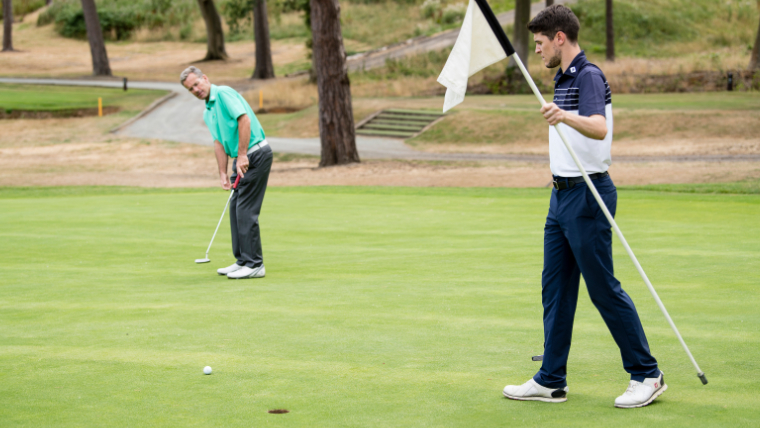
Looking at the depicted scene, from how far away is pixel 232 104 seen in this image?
8.02m

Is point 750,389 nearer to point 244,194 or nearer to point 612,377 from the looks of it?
point 612,377

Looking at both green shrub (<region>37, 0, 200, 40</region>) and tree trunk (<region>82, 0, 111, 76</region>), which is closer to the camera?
tree trunk (<region>82, 0, 111, 76</region>)

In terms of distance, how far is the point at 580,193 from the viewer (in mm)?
4207

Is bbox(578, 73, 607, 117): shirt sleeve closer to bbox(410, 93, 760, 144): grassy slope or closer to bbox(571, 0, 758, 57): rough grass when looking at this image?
bbox(410, 93, 760, 144): grassy slope

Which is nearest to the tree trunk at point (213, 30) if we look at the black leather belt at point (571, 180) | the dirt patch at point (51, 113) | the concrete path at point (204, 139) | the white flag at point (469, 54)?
the concrete path at point (204, 139)

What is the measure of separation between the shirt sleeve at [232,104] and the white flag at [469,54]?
12.9ft

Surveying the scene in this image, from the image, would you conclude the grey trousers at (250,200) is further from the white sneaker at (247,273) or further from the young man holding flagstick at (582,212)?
the young man holding flagstick at (582,212)

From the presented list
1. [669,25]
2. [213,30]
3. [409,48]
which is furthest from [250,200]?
[669,25]

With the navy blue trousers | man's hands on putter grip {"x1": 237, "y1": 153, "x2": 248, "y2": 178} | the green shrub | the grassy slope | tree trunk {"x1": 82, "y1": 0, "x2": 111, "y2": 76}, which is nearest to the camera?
the navy blue trousers

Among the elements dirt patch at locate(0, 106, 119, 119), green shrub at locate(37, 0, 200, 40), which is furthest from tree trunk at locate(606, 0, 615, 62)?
green shrub at locate(37, 0, 200, 40)

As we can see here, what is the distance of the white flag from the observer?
4348 millimetres

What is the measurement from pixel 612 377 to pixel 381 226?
6.63m

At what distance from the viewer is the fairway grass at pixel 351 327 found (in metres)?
4.10

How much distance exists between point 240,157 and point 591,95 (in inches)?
179
